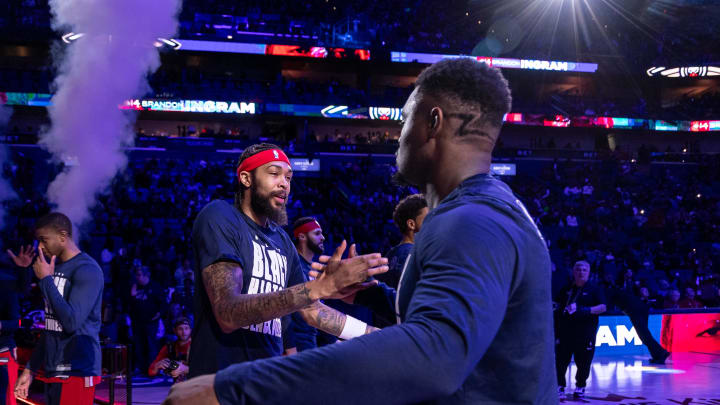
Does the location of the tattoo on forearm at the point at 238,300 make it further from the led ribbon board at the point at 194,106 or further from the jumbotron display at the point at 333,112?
the led ribbon board at the point at 194,106

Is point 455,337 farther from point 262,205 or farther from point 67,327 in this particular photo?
point 67,327

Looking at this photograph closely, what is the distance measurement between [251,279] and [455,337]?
210cm

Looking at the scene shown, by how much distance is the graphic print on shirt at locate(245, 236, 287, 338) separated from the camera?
3.21m

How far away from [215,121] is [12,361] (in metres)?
32.3

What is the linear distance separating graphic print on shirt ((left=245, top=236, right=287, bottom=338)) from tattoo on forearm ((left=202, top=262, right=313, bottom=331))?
24 cm

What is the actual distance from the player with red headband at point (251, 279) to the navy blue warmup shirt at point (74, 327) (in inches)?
76.6

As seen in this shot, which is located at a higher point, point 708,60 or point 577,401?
point 708,60

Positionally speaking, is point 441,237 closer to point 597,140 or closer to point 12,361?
point 12,361

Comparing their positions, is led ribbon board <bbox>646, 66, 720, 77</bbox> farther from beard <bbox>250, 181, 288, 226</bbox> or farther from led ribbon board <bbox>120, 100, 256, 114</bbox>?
beard <bbox>250, 181, 288, 226</bbox>

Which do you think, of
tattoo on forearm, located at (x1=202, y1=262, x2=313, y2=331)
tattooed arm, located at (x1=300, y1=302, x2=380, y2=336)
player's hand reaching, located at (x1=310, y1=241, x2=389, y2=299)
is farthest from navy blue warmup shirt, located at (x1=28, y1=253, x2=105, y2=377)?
player's hand reaching, located at (x1=310, y1=241, x2=389, y2=299)

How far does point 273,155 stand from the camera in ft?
11.8

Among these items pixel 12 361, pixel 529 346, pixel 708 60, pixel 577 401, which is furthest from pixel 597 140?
pixel 529 346

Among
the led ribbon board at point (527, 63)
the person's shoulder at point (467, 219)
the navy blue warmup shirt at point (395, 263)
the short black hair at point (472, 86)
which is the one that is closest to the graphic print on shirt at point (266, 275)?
the navy blue warmup shirt at point (395, 263)

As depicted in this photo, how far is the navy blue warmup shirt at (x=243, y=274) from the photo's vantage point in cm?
306
